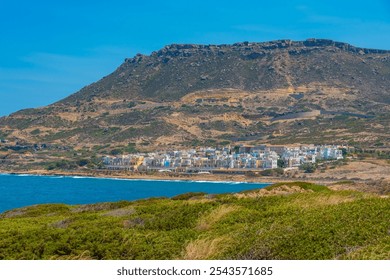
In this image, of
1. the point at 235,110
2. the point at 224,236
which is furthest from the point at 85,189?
the point at 235,110

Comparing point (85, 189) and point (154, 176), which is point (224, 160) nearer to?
point (154, 176)

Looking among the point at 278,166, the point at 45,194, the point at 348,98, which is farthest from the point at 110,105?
the point at 45,194

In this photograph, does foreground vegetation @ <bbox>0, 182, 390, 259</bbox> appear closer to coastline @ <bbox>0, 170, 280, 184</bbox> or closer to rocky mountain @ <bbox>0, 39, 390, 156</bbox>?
coastline @ <bbox>0, 170, 280, 184</bbox>

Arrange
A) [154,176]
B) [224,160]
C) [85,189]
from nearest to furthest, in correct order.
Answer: [85,189], [154,176], [224,160]

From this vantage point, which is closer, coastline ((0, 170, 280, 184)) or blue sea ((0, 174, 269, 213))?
blue sea ((0, 174, 269, 213))

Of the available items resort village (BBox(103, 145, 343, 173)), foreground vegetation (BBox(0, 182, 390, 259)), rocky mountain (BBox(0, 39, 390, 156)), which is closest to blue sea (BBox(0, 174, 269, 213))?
resort village (BBox(103, 145, 343, 173))

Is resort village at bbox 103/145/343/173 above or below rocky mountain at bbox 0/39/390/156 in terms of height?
below
